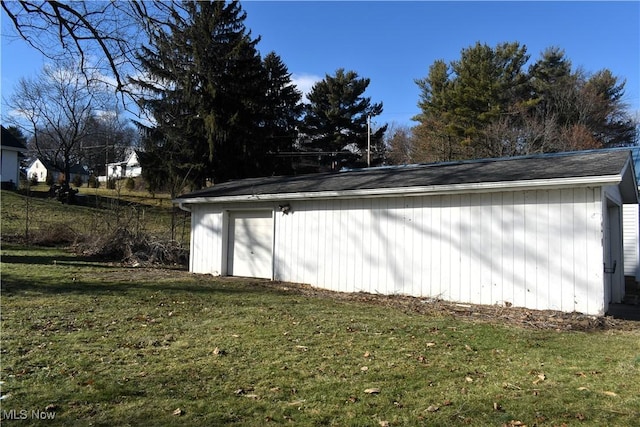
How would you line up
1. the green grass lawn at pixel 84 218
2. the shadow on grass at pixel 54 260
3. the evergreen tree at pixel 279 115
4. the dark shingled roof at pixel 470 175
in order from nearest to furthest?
the dark shingled roof at pixel 470 175 → the shadow on grass at pixel 54 260 → the green grass lawn at pixel 84 218 → the evergreen tree at pixel 279 115

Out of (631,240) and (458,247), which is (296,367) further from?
(631,240)

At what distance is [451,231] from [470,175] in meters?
1.22

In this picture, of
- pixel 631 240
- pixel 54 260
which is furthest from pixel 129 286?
pixel 631 240

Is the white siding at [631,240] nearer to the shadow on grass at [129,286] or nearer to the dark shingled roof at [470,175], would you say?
the dark shingled roof at [470,175]

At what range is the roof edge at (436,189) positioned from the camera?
7.16 meters

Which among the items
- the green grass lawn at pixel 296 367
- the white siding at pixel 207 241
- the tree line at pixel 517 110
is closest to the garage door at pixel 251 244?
the white siding at pixel 207 241

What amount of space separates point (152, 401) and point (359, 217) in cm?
712

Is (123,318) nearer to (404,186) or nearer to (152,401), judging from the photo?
(152,401)

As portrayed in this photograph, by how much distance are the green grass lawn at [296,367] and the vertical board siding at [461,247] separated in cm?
138

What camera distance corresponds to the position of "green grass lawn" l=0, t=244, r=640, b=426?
330 cm

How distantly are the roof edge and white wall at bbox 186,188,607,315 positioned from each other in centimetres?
25

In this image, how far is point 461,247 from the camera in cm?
860

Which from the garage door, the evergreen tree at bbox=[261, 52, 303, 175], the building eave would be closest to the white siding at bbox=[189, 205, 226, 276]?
the garage door

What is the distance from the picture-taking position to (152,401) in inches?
137
